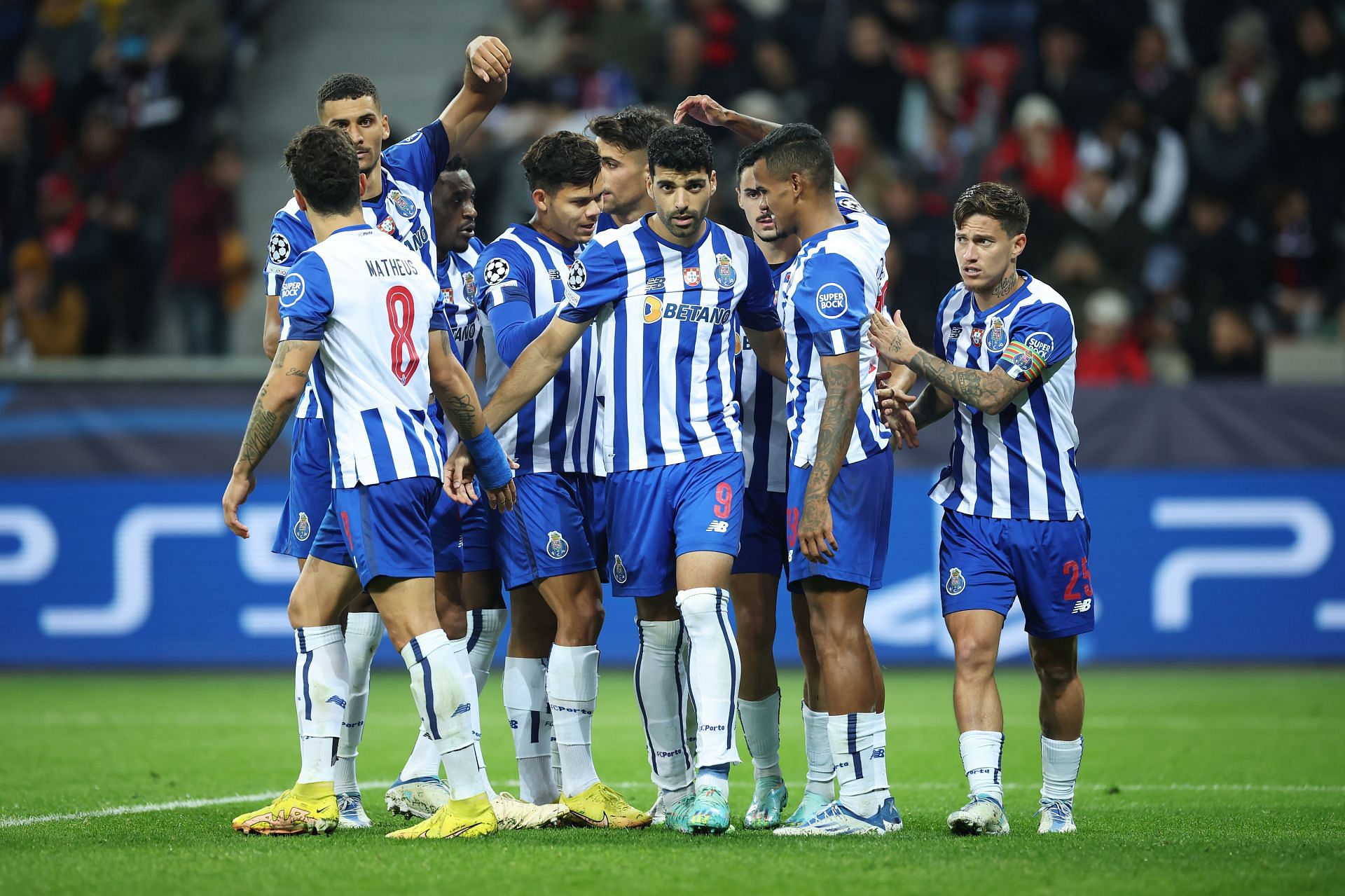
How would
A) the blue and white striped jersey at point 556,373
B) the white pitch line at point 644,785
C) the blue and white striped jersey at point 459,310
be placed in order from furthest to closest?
the blue and white striped jersey at point 459,310, the white pitch line at point 644,785, the blue and white striped jersey at point 556,373

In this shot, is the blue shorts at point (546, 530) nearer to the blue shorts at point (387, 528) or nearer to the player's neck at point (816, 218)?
the blue shorts at point (387, 528)

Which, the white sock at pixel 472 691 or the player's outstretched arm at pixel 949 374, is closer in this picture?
the white sock at pixel 472 691

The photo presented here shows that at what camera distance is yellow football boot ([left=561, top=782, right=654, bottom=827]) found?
19.2 ft

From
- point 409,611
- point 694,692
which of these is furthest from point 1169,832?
point 409,611

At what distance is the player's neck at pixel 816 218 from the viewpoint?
5.89 metres

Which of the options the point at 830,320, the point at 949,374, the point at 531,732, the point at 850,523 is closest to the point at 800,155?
the point at 830,320

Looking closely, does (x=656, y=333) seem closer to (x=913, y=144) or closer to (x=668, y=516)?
(x=668, y=516)

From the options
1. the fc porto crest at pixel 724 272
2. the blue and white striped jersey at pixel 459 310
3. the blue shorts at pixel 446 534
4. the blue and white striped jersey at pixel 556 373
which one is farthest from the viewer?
the blue and white striped jersey at pixel 459 310

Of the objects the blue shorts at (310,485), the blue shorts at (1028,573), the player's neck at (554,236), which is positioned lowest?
the blue shorts at (1028,573)

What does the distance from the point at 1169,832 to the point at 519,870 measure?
8.24ft

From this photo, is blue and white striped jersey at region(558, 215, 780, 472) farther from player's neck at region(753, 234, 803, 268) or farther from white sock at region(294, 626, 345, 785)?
white sock at region(294, 626, 345, 785)

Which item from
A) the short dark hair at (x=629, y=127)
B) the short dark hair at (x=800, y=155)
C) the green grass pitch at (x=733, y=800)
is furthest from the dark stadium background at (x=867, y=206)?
the short dark hair at (x=800, y=155)

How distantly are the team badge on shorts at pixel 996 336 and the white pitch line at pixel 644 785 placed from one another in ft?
7.12

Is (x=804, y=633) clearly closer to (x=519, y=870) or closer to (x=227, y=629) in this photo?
(x=519, y=870)
